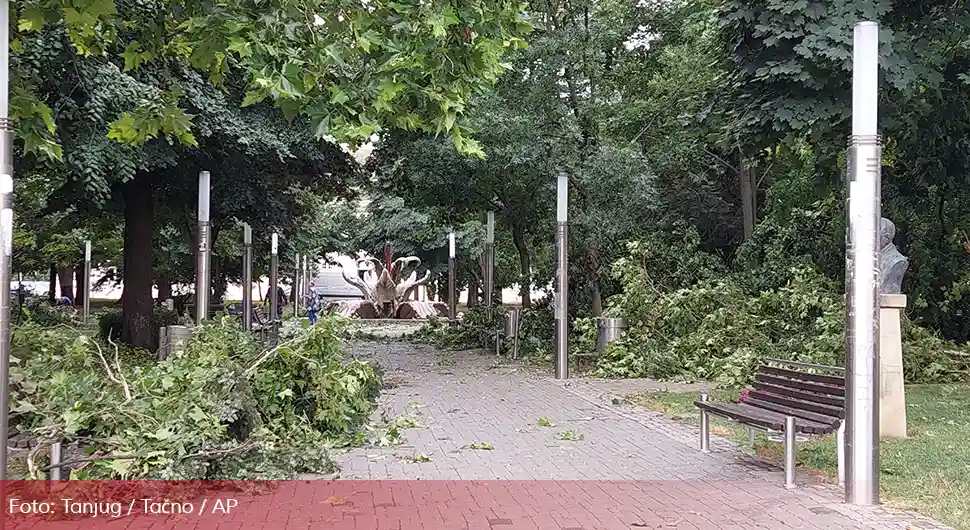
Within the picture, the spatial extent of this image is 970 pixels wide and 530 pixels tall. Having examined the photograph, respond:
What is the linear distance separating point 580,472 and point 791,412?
1821 mm

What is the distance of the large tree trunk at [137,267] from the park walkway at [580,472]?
26.3ft

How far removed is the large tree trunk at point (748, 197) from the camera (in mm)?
26234

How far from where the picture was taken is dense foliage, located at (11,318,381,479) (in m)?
6.75

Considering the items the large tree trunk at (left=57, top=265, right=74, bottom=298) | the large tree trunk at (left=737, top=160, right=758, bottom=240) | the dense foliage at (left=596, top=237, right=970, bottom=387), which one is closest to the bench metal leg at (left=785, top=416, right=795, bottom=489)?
the dense foliage at (left=596, top=237, right=970, bottom=387)

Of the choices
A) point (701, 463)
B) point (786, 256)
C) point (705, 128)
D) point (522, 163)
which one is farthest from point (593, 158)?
point (701, 463)

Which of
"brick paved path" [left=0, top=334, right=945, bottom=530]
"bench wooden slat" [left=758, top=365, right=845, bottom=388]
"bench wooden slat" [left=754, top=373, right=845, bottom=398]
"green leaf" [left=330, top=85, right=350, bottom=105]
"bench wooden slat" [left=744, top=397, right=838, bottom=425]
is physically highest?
"green leaf" [left=330, top=85, right=350, bottom=105]

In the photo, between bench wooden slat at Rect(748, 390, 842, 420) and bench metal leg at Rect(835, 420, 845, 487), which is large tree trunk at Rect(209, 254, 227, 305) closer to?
bench wooden slat at Rect(748, 390, 842, 420)

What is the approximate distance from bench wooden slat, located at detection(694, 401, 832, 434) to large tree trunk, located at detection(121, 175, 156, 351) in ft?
44.2

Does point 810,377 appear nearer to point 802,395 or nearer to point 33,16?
point 802,395

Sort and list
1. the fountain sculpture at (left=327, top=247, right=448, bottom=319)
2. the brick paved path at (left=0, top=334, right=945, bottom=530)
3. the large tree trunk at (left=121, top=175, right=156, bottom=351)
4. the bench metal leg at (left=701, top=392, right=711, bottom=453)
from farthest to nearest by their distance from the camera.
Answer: the fountain sculpture at (left=327, top=247, right=448, bottom=319) → the large tree trunk at (left=121, top=175, right=156, bottom=351) → the bench metal leg at (left=701, top=392, right=711, bottom=453) → the brick paved path at (left=0, top=334, right=945, bottom=530)

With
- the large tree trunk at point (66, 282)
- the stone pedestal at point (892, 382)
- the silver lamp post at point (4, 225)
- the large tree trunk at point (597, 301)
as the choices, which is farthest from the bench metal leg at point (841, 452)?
the large tree trunk at point (66, 282)

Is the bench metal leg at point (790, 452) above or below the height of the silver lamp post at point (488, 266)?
below

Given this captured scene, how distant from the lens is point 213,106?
621 inches

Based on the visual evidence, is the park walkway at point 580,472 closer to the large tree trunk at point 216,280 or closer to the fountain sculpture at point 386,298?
→ the large tree trunk at point 216,280
